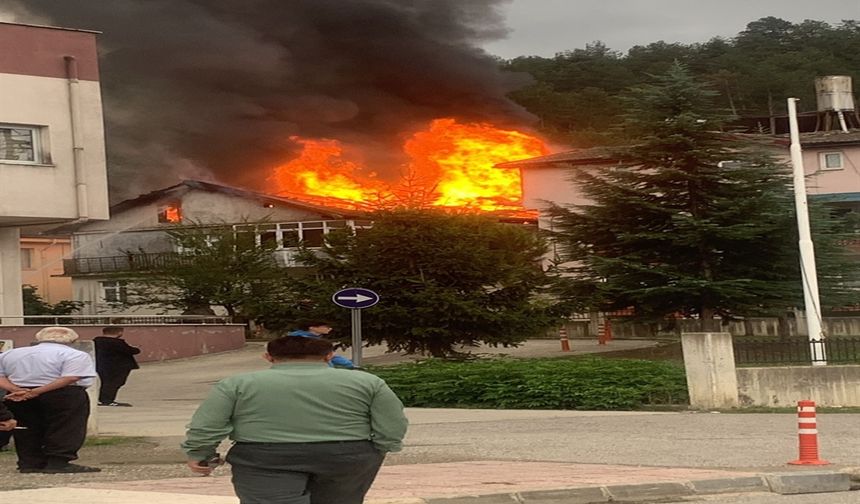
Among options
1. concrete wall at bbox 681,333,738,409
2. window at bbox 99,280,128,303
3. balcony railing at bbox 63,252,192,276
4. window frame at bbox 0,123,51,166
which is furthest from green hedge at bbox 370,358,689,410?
window at bbox 99,280,128,303

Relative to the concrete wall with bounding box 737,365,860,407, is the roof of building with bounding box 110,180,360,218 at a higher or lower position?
higher

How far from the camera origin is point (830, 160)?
61250mm

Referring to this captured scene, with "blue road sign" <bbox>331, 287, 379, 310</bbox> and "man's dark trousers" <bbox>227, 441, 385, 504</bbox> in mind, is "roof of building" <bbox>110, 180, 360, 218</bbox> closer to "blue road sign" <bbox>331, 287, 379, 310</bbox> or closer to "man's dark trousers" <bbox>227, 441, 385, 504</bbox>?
"blue road sign" <bbox>331, 287, 379, 310</bbox>

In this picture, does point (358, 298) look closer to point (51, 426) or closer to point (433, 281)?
point (51, 426)

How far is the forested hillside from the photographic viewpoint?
7994 centimetres

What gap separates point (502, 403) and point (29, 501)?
562 inches

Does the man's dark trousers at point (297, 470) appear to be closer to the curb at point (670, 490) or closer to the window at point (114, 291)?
the curb at point (670, 490)

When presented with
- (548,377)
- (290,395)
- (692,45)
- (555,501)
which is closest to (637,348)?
(548,377)

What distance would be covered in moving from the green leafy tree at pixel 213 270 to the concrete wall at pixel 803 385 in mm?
32136

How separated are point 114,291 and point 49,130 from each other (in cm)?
3162

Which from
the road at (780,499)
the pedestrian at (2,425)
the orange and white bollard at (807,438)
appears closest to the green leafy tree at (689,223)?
the orange and white bollard at (807,438)

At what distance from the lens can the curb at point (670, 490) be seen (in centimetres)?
1171

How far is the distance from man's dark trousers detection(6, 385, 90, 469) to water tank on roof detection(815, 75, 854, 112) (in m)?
56.9

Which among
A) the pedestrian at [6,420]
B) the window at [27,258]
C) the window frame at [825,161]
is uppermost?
the window frame at [825,161]
